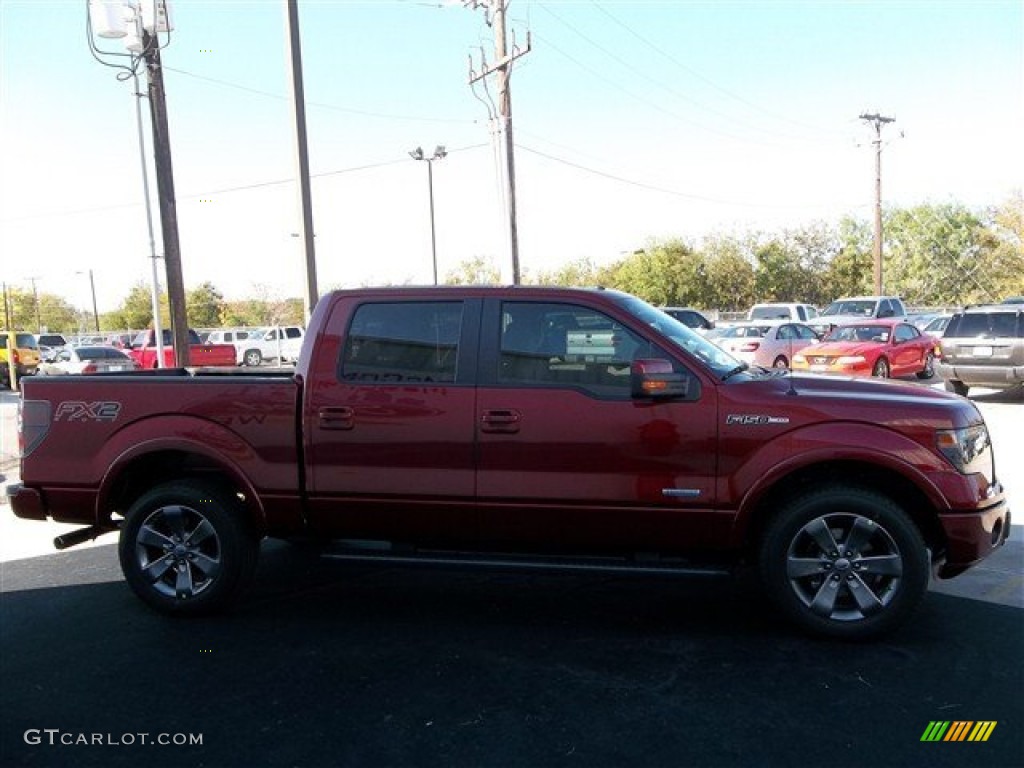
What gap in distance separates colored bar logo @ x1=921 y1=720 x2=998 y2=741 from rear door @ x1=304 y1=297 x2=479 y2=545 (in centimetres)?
233

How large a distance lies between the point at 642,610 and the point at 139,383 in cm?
322

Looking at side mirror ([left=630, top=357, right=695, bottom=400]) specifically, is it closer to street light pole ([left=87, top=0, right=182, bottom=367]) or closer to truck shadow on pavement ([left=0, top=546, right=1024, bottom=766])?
truck shadow on pavement ([left=0, top=546, right=1024, bottom=766])

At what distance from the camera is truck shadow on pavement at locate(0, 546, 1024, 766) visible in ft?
10.4

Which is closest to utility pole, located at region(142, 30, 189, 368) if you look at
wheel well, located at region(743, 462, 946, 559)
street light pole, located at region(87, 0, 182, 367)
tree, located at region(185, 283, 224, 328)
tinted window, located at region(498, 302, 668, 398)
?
street light pole, located at region(87, 0, 182, 367)

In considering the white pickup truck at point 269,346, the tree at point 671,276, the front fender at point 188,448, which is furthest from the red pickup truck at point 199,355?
the tree at point 671,276

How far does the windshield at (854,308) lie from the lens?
92.6 ft

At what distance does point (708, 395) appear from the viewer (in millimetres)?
4121

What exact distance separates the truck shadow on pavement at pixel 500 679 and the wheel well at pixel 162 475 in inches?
25.9

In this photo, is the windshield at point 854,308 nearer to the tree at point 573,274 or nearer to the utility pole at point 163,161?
the utility pole at point 163,161

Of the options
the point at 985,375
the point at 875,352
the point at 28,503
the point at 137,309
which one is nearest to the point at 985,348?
the point at 985,375

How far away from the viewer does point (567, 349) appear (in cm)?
437

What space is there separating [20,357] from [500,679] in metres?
27.2

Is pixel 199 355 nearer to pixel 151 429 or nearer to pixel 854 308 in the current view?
pixel 151 429

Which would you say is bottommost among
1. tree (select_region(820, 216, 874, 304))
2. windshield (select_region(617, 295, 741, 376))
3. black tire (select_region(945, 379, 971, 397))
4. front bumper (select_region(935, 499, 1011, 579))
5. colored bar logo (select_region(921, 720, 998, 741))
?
colored bar logo (select_region(921, 720, 998, 741))
